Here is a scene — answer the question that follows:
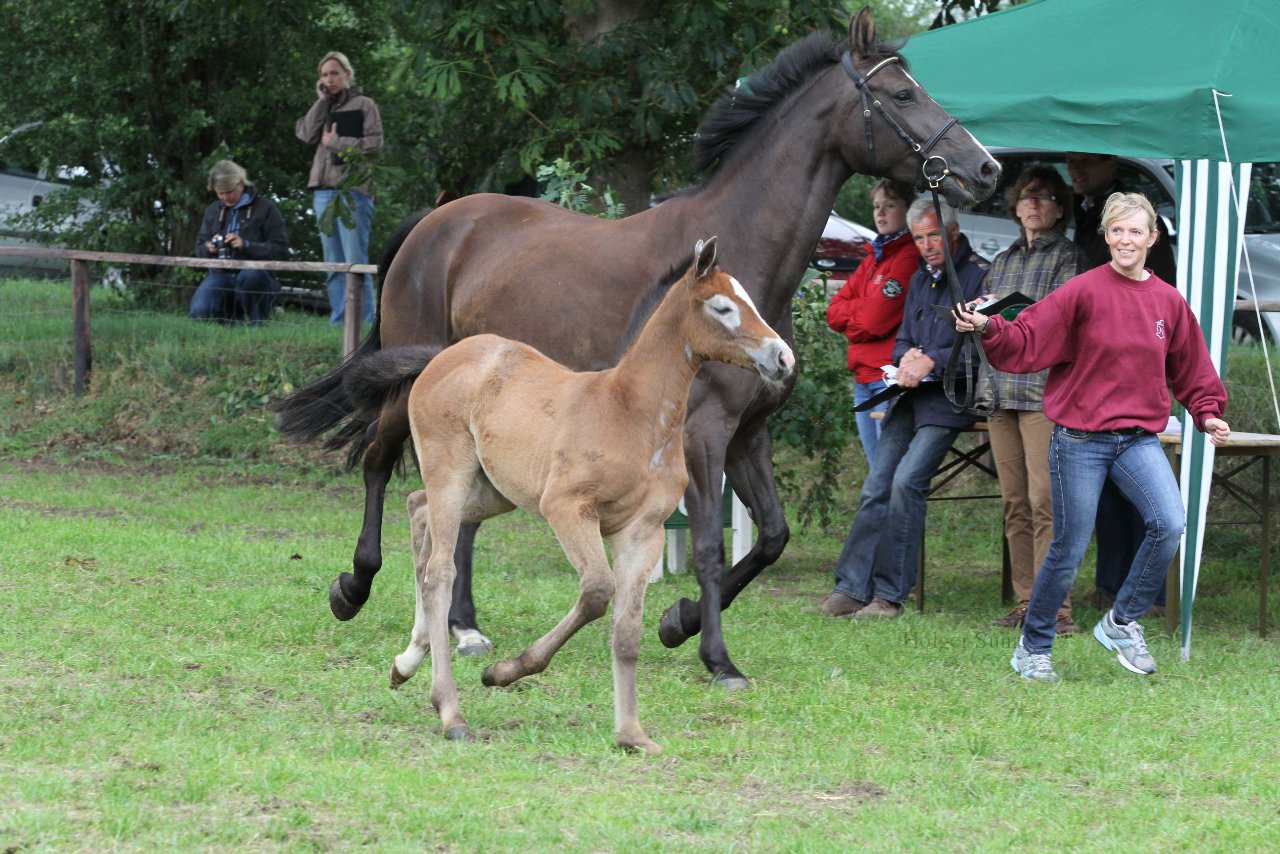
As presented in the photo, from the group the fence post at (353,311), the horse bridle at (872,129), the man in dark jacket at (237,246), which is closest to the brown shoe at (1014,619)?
the horse bridle at (872,129)

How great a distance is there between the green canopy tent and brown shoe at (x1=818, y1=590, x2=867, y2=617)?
1.68 m

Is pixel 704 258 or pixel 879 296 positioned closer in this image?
pixel 704 258

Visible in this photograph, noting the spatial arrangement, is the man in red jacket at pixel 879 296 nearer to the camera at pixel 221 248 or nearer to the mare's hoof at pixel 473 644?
the mare's hoof at pixel 473 644

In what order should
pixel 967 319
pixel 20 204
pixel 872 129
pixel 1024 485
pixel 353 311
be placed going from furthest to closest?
pixel 20 204
pixel 353 311
pixel 1024 485
pixel 872 129
pixel 967 319

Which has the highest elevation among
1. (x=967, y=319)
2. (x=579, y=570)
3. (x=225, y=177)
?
(x=225, y=177)

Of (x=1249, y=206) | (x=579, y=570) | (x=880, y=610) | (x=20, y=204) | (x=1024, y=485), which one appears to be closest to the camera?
(x=579, y=570)

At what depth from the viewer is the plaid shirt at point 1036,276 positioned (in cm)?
707

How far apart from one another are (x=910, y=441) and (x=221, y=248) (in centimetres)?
719

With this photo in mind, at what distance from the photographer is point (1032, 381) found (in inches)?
279

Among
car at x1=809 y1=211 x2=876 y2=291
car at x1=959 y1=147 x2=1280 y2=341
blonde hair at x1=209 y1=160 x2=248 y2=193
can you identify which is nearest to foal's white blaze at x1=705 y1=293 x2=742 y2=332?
car at x1=959 y1=147 x2=1280 y2=341

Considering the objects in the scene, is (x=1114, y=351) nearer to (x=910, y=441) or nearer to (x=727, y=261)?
(x=727, y=261)

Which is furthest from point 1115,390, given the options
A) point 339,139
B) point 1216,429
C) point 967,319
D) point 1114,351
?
point 339,139

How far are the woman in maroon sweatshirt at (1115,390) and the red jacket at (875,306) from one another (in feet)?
5.56

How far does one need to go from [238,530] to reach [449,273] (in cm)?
317
